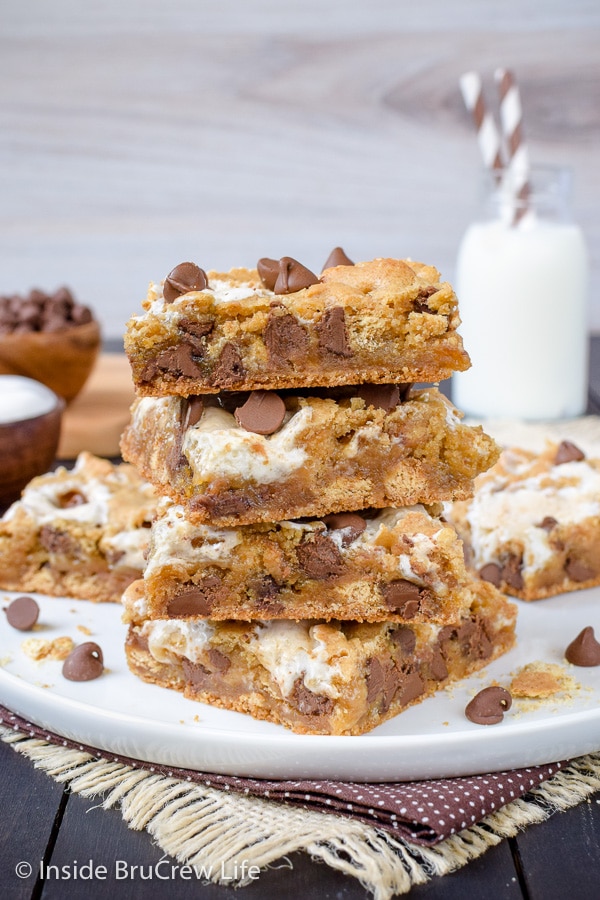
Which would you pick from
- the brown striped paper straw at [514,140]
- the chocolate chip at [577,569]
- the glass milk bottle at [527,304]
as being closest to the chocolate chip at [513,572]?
the chocolate chip at [577,569]

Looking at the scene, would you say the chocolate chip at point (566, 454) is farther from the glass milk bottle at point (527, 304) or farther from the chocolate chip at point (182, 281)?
the chocolate chip at point (182, 281)

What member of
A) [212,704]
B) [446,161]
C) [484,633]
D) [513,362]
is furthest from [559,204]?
[212,704]

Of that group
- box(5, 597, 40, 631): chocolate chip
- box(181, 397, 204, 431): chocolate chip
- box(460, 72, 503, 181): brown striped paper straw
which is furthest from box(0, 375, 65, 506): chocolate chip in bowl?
box(460, 72, 503, 181): brown striped paper straw

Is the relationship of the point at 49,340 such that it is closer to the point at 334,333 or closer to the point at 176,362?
the point at 176,362

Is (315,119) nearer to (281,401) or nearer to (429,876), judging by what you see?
(281,401)

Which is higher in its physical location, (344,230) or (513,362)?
(344,230)
